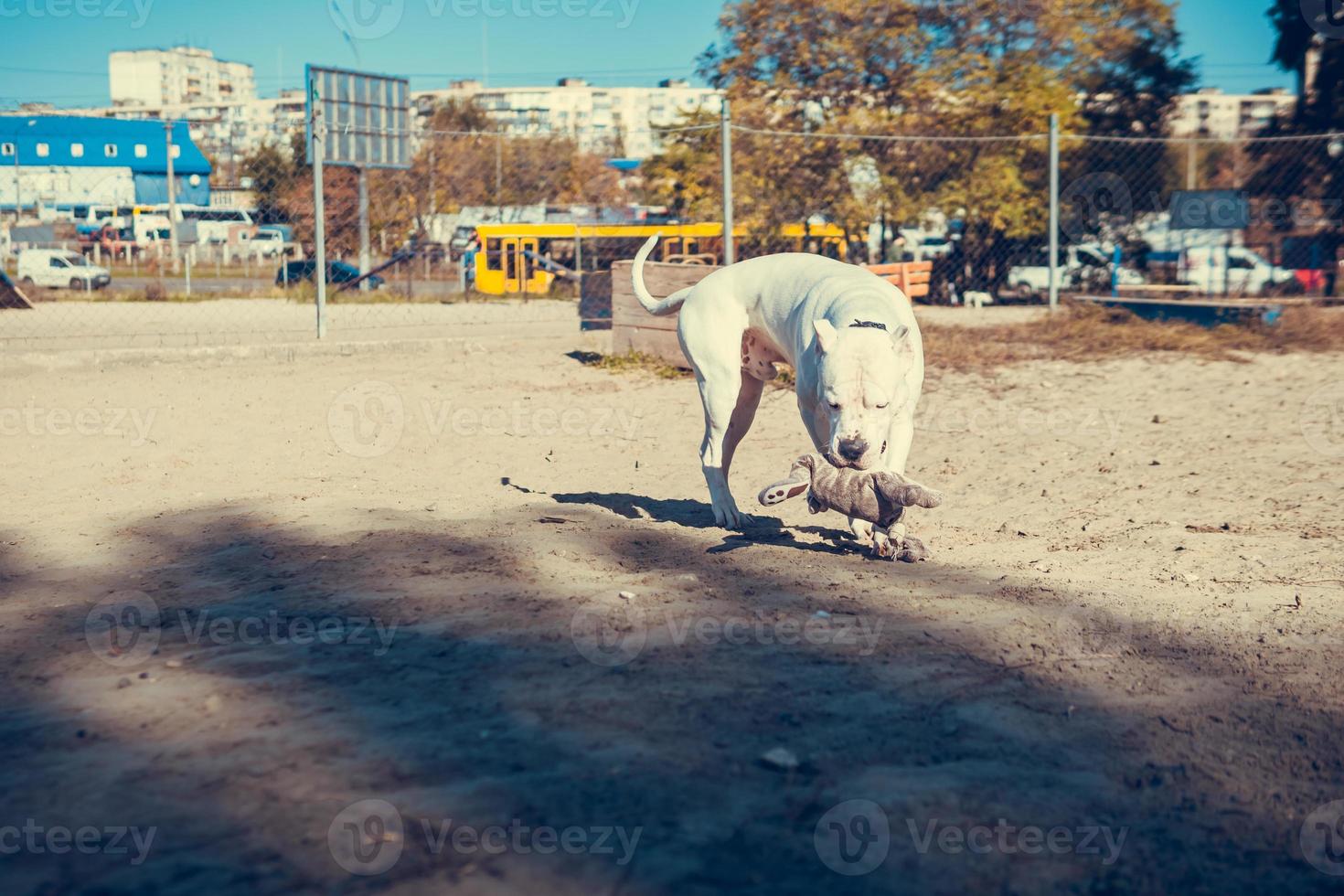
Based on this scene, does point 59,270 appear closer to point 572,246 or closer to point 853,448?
point 572,246

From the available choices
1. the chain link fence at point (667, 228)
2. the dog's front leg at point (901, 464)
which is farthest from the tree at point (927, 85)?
the dog's front leg at point (901, 464)

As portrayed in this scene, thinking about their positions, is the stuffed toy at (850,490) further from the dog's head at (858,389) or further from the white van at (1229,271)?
the white van at (1229,271)

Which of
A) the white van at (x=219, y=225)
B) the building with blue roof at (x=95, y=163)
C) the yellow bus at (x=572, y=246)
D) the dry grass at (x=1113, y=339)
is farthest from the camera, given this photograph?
the white van at (x=219, y=225)

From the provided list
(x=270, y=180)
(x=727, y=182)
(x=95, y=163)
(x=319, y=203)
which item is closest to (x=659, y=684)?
(x=727, y=182)

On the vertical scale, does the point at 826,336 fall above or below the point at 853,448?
above

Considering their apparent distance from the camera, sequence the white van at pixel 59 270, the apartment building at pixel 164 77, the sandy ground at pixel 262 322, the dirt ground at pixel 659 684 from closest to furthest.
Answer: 1. the dirt ground at pixel 659 684
2. the sandy ground at pixel 262 322
3. the white van at pixel 59 270
4. the apartment building at pixel 164 77

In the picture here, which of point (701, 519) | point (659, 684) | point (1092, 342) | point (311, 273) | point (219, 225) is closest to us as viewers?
point (659, 684)

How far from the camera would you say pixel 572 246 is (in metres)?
26.8

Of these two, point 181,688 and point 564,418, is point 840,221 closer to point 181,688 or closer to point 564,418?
point 564,418

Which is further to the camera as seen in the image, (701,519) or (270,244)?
(270,244)

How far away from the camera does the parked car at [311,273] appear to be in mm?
20016

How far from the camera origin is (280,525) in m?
5.38

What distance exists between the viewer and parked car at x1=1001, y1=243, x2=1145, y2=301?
2148 centimetres

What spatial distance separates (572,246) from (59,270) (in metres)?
11.5
